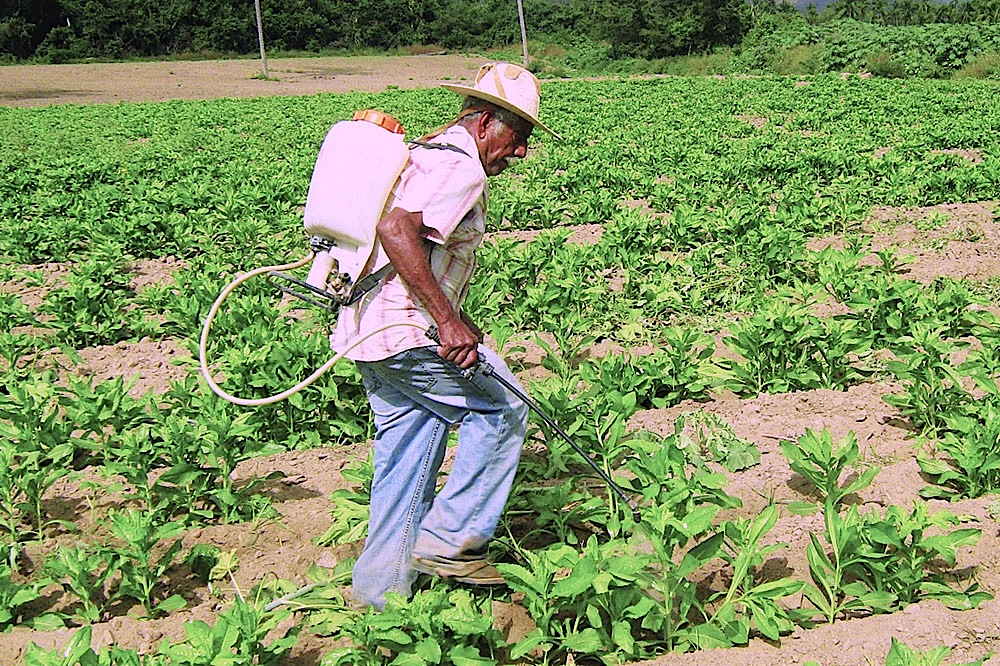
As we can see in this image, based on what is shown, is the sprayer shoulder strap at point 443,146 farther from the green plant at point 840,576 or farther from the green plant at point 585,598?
the green plant at point 840,576

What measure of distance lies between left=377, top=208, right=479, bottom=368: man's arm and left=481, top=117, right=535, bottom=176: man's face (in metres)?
0.36

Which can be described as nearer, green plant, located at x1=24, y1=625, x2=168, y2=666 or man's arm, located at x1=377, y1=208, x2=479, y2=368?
green plant, located at x1=24, y1=625, x2=168, y2=666

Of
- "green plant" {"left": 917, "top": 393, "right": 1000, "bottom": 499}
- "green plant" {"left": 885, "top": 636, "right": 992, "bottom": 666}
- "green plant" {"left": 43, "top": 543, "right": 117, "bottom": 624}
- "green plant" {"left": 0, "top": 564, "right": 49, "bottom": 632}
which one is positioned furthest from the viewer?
"green plant" {"left": 917, "top": 393, "right": 1000, "bottom": 499}

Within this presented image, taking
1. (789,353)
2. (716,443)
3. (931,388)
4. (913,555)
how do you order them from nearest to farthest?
(913,555)
(716,443)
(931,388)
(789,353)

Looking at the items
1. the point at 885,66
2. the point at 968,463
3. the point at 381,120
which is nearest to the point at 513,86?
the point at 381,120

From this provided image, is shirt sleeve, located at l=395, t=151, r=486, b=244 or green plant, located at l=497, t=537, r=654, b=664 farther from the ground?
shirt sleeve, located at l=395, t=151, r=486, b=244

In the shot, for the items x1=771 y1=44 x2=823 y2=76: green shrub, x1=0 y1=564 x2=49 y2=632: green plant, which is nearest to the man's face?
x1=0 y1=564 x2=49 y2=632: green plant

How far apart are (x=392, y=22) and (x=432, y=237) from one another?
69.3 m

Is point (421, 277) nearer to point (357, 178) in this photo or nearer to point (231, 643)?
point (357, 178)

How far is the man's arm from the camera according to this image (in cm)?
295

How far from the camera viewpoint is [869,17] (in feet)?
184

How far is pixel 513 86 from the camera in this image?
3076mm

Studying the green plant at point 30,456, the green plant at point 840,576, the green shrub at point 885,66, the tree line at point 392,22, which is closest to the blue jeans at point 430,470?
the green plant at point 840,576

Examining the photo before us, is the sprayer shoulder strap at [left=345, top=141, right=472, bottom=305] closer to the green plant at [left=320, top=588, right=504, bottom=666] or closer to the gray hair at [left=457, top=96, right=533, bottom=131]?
the gray hair at [left=457, top=96, right=533, bottom=131]
